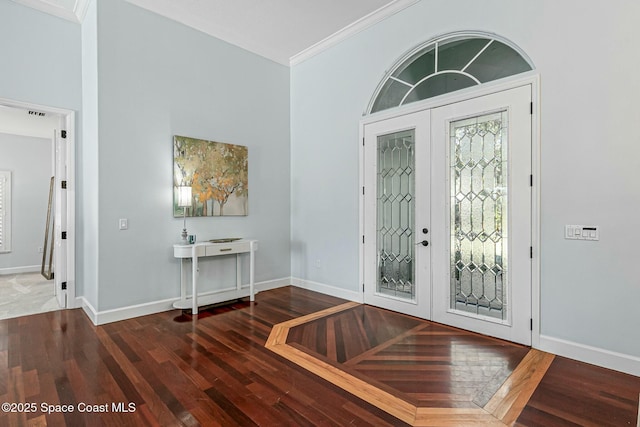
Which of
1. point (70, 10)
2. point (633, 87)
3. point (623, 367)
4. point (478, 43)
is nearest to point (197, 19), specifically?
point (70, 10)

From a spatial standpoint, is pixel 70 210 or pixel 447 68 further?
pixel 70 210

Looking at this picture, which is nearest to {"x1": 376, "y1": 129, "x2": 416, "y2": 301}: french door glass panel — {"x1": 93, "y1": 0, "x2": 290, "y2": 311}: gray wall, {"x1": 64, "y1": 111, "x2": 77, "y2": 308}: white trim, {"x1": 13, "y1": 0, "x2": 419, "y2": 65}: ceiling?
{"x1": 13, "y1": 0, "x2": 419, "y2": 65}: ceiling

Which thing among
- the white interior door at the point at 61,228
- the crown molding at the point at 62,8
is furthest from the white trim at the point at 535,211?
the white interior door at the point at 61,228

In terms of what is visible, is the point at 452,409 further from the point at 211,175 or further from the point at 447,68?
the point at 211,175

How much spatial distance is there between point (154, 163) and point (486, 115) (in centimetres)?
383

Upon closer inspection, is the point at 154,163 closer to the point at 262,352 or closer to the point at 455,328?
the point at 262,352

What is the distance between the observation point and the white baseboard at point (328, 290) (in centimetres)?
454

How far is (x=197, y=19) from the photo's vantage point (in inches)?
170

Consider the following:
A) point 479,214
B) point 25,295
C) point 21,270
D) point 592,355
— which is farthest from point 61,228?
point 592,355

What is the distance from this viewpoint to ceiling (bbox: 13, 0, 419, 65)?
3.96 metres

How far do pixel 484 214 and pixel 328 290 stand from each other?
250 cm

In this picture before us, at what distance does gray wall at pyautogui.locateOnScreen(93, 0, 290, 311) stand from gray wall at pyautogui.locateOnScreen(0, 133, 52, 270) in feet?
14.6

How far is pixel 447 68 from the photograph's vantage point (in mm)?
3619

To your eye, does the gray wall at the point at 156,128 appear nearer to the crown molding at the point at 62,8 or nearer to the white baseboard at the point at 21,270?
the crown molding at the point at 62,8
